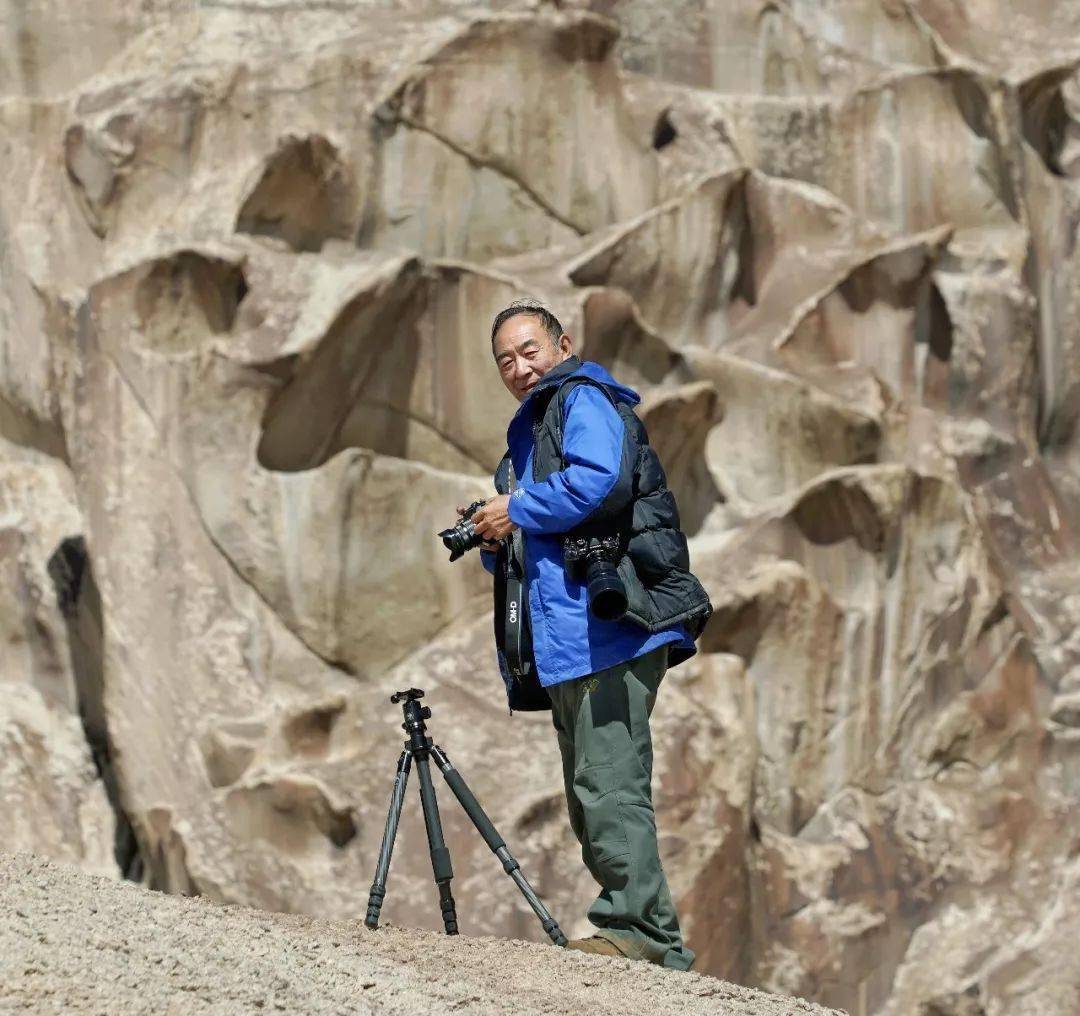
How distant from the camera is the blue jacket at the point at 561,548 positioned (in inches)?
180

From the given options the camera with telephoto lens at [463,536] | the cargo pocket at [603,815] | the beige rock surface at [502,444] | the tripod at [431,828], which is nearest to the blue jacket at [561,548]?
the camera with telephoto lens at [463,536]

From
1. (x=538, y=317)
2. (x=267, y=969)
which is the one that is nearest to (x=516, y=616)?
(x=538, y=317)

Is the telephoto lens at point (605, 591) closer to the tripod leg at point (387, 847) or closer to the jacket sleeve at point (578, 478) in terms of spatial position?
the jacket sleeve at point (578, 478)

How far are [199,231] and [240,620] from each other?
7.04 feet

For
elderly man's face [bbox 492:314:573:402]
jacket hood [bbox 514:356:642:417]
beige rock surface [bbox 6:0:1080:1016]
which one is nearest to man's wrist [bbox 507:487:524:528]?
jacket hood [bbox 514:356:642:417]

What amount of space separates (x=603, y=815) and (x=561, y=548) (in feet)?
2.05

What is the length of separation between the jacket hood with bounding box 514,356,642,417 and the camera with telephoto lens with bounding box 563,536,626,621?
0.37 metres

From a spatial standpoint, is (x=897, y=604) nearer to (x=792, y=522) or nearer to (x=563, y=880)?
(x=792, y=522)

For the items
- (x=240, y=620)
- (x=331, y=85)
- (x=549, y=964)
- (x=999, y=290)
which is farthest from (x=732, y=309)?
(x=549, y=964)

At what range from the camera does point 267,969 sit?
4195 millimetres

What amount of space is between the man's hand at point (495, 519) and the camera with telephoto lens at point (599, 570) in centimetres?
15

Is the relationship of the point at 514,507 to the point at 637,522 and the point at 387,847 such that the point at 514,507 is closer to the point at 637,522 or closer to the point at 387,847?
the point at 637,522

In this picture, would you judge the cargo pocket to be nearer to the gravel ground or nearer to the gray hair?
the gravel ground

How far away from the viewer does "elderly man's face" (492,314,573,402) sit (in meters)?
4.86
